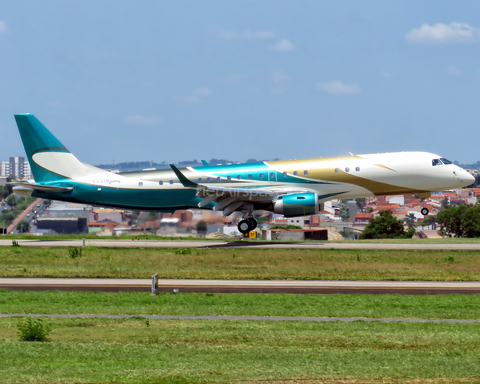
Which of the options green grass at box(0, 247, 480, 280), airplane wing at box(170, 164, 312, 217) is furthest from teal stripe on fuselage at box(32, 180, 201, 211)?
green grass at box(0, 247, 480, 280)

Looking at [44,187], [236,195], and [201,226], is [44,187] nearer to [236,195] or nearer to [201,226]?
[201,226]

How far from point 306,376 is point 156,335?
583cm

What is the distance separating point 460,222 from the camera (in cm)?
8444

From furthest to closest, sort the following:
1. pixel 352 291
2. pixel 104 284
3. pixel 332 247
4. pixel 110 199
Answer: pixel 110 199 → pixel 332 247 → pixel 104 284 → pixel 352 291

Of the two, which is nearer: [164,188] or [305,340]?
[305,340]

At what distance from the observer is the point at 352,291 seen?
27156 millimetres

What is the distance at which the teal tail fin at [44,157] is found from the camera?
1847 inches

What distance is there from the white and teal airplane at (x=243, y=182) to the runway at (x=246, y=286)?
1207 centimetres

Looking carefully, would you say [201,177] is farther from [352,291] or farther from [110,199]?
[352,291]

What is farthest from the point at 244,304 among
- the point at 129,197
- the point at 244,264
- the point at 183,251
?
the point at 129,197

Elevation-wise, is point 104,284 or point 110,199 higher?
point 110,199

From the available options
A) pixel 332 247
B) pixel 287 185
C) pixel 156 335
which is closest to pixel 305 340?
pixel 156 335

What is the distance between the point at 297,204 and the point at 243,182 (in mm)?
4196

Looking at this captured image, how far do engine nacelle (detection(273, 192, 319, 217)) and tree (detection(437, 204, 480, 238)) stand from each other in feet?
127
